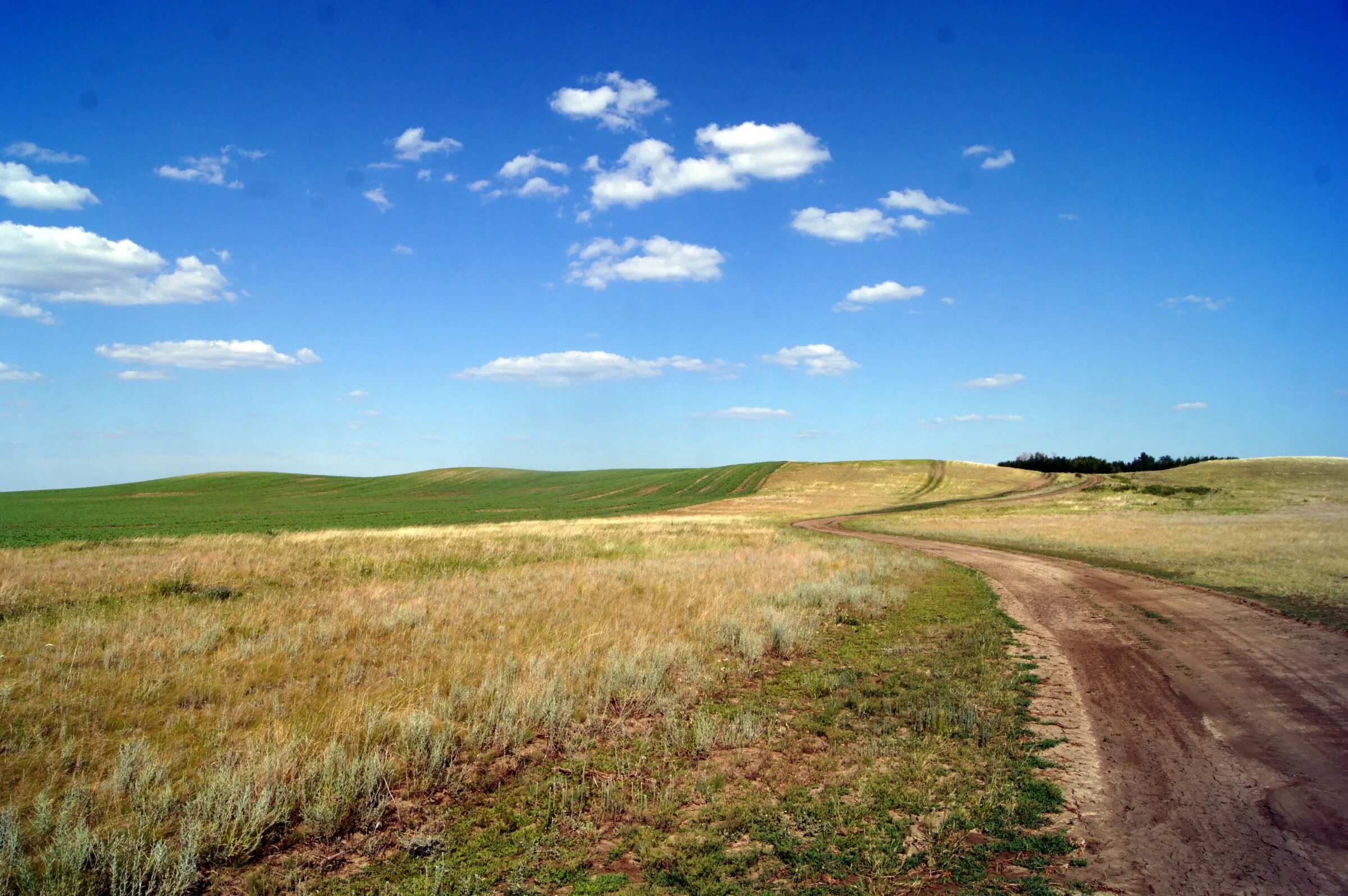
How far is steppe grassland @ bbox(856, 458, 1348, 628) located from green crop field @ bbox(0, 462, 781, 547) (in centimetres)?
3826

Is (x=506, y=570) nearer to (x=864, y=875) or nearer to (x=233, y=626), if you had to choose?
(x=233, y=626)

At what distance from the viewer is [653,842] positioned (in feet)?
19.0

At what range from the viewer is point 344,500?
Answer: 94.2 meters

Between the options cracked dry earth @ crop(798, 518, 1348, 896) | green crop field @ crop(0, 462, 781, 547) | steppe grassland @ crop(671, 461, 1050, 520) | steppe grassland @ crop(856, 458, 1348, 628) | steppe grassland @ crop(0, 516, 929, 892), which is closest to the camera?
cracked dry earth @ crop(798, 518, 1348, 896)

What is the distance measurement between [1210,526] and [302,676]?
47.1 m

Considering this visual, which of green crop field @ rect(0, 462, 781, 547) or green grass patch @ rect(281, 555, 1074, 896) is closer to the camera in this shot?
green grass patch @ rect(281, 555, 1074, 896)

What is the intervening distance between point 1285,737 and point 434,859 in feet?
29.5

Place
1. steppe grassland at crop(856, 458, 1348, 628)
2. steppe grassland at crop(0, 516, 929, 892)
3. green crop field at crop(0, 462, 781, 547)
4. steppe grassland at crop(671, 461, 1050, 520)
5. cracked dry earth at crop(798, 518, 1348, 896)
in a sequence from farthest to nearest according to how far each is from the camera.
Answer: steppe grassland at crop(671, 461, 1050, 520) < green crop field at crop(0, 462, 781, 547) < steppe grassland at crop(856, 458, 1348, 628) < steppe grassland at crop(0, 516, 929, 892) < cracked dry earth at crop(798, 518, 1348, 896)

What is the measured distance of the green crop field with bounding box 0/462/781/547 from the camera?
55844 mm

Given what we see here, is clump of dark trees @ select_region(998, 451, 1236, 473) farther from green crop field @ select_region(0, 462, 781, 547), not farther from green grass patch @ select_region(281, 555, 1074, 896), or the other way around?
green grass patch @ select_region(281, 555, 1074, 896)

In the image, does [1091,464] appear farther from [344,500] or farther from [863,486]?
[344,500]

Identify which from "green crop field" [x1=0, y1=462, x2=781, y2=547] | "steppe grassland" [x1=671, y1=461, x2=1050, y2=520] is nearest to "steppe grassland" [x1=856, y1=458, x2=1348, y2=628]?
"steppe grassland" [x1=671, y1=461, x2=1050, y2=520]

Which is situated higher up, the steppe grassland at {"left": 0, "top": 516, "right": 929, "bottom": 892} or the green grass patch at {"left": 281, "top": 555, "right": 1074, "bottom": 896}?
the steppe grassland at {"left": 0, "top": 516, "right": 929, "bottom": 892}

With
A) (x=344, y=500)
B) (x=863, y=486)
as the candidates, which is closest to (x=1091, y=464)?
(x=863, y=486)
